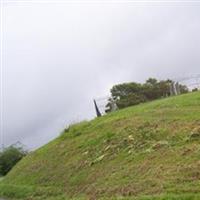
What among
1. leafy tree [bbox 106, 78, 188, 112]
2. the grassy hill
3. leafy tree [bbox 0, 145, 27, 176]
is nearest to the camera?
the grassy hill

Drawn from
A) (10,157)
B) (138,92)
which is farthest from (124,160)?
(10,157)

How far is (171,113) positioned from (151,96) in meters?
16.9

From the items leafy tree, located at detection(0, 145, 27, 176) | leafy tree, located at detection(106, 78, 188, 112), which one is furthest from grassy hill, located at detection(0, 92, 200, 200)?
leafy tree, located at detection(0, 145, 27, 176)

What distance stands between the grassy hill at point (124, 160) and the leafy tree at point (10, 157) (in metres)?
14.6

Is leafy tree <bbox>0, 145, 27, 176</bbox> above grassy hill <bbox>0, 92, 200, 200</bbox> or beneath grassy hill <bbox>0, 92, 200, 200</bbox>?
beneath

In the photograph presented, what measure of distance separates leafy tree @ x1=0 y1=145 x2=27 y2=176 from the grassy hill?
14.6 m

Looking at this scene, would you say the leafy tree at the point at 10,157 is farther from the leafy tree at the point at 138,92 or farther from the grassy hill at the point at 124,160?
the grassy hill at the point at 124,160

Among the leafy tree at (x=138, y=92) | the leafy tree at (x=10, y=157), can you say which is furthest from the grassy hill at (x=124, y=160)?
the leafy tree at (x=10, y=157)

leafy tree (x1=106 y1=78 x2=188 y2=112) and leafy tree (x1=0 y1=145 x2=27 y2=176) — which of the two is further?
leafy tree (x1=0 y1=145 x2=27 y2=176)

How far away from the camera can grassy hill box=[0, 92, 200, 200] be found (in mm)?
13516

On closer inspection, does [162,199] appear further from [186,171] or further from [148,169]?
[148,169]

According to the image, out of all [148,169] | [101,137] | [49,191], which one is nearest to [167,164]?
[148,169]

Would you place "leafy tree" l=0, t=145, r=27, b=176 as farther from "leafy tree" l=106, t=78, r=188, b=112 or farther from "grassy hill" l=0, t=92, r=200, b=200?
"grassy hill" l=0, t=92, r=200, b=200

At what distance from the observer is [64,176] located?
19.2m
